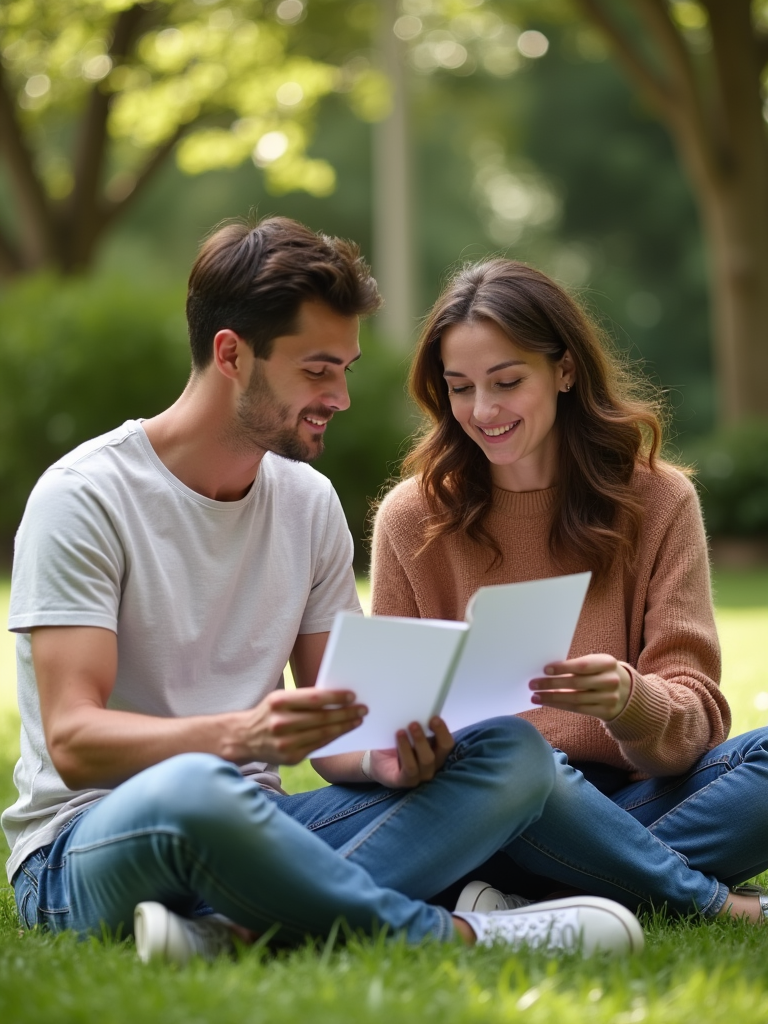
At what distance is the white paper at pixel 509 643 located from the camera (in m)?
2.38

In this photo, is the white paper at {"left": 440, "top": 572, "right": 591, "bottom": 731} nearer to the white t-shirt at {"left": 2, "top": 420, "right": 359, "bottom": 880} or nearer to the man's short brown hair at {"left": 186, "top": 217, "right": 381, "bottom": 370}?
the white t-shirt at {"left": 2, "top": 420, "right": 359, "bottom": 880}

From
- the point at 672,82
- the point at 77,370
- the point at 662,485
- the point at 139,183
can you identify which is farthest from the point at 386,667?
the point at 139,183

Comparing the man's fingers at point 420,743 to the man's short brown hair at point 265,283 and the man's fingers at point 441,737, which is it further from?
the man's short brown hair at point 265,283

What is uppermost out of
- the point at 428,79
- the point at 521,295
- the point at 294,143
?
the point at 428,79

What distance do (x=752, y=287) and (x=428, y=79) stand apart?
1518 cm

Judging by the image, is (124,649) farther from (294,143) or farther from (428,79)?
(428,79)

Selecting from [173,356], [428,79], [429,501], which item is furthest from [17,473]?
[428,79]

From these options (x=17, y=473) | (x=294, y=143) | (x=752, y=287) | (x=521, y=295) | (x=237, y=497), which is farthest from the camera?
(x=294, y=143)

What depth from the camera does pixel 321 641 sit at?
2945 mm

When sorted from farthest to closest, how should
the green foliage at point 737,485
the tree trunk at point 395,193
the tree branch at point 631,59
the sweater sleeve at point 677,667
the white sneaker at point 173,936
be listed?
the tree trunk at point 395,193 < the tree branch at point 631,59 < the green foliage at point 737,485 < the sweater sleeve at point 677,667 < the white sneaker at point 173,936

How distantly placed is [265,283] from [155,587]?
653 mm

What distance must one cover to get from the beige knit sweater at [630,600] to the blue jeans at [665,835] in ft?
0.25

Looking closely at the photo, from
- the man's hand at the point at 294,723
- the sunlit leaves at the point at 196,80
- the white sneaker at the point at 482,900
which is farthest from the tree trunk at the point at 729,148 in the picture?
the man's hand at the point at 294,723

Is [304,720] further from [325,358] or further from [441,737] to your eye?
[325,358]
